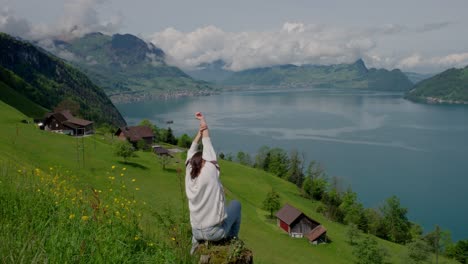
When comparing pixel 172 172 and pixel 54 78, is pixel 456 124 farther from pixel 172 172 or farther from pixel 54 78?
pixel 54 78

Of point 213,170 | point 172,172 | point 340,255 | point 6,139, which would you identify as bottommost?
point 340,255

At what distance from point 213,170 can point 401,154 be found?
377ft

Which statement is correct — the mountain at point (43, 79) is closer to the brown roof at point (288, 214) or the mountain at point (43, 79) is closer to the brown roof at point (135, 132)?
the brown roof at point (135, 132)

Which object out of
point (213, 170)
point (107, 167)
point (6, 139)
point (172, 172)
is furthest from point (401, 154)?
point (213, 170)

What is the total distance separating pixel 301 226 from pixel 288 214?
2.29 metres

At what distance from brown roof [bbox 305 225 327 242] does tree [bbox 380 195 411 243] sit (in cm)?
2036

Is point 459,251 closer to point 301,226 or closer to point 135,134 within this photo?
point 301,226

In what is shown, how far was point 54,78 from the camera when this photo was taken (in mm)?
193750

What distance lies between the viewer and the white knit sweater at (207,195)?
600 cm

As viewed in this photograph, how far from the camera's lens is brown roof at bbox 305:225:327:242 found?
157ft

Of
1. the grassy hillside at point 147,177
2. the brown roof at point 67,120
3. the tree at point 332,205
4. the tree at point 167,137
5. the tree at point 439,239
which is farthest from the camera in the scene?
the tree at point 167,137

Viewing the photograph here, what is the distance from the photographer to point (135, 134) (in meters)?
82.9

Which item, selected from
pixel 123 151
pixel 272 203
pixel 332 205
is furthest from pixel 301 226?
pixel 332 205

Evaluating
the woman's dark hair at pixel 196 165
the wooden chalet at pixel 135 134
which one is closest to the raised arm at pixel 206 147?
the woman's dark hair at pixel 196 165
